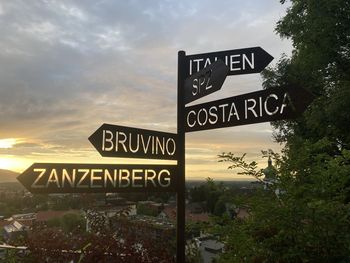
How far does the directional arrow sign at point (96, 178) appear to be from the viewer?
3678 mm

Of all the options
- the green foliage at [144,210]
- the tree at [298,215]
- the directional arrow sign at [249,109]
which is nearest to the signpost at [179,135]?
the directional arrow sign at [249,109]

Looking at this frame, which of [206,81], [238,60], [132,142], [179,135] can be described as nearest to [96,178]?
[132,142]

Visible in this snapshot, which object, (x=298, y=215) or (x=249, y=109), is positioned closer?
(x=298, y=215)

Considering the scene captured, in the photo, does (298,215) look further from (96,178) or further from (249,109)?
(96,178)

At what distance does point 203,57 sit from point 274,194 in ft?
6.41

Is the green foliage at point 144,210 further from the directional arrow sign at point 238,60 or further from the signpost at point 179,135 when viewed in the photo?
the directional arrow sign at point 238,60

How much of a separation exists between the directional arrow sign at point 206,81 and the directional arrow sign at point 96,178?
907 mm

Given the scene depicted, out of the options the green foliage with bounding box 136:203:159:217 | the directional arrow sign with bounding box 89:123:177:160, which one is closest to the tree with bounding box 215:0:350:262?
the directional arrow sign with bounding box 89:123:177:160

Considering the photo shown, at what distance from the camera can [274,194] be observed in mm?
3994

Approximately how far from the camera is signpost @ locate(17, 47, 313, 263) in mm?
3854

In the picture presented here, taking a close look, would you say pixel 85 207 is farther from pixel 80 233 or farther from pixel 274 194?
pixel 274 194

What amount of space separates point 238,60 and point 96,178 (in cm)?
228

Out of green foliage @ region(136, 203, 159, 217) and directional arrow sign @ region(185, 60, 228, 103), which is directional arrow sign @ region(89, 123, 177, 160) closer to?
directional arrow sign @ region(185, 60, 228, 103)

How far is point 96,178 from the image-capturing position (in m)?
3.95
